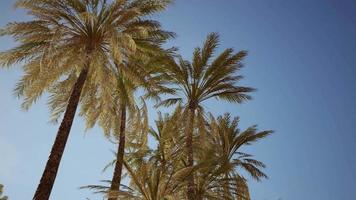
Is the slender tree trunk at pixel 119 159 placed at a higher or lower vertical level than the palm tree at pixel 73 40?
lower

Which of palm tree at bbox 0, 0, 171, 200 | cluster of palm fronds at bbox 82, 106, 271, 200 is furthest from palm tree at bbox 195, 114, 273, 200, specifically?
palm tree at bbox 0, 0, 171, 200

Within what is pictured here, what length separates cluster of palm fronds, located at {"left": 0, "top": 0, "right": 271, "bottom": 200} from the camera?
13.0 metres

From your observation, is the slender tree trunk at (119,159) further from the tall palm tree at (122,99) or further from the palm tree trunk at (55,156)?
the palm tree trunk at (55,156)

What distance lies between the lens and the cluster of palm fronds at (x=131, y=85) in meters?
13.0

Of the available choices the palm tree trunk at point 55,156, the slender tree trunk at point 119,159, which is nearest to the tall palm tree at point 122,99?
the slender tree trunk at point 119,159

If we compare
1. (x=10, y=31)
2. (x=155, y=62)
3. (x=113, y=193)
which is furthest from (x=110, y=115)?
(x=10, y=31)

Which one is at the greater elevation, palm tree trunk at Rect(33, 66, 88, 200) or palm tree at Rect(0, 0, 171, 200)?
palm tree at Rect(0, 0, 171, 200)

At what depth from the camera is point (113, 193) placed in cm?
1303

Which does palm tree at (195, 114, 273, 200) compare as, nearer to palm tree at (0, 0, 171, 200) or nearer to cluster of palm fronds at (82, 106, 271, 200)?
cluster of palm fronds at (82, 106, 271, 200)

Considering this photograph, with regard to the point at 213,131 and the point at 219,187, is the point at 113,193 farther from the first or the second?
the point at 213,131

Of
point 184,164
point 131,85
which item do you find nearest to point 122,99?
point 131,85

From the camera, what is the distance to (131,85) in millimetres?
15406

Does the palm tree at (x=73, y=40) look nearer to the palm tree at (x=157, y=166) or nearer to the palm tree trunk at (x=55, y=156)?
the palm tree trunk at (x=55, y=156)

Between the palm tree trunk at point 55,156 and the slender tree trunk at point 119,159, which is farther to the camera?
the slender tree trunk at point 119,159
